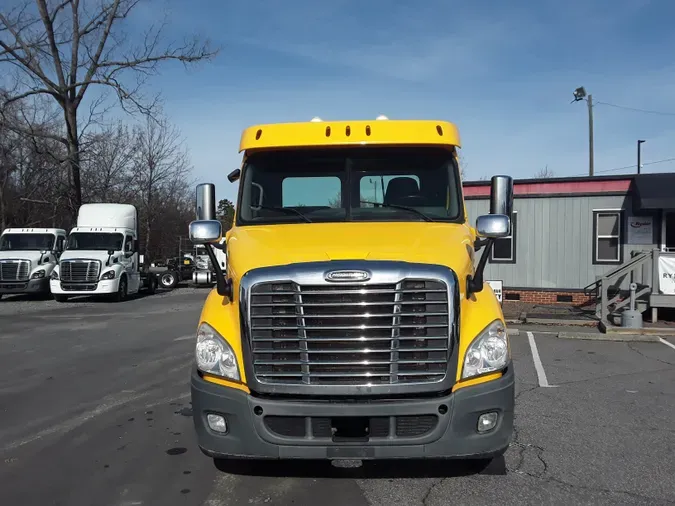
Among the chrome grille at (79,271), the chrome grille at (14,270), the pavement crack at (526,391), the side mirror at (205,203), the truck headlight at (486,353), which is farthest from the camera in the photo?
the chrome grille at (14,270)

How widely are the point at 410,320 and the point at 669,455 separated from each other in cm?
285

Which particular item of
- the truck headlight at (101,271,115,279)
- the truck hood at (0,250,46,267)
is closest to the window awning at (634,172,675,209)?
the truck headlight at (101,271,115,279)

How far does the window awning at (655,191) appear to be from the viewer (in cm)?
1477

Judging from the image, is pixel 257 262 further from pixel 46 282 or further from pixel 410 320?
pixel 46 282

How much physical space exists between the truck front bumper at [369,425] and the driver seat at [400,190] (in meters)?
1.85

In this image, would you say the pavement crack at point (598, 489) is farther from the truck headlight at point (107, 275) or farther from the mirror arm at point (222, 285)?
the truck headlight at point (107, 275)

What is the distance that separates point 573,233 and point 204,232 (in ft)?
46.7

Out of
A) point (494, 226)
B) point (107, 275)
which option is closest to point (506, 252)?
point (107, 275)

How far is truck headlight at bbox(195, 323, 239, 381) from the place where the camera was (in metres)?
3.72

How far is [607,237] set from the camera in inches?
645

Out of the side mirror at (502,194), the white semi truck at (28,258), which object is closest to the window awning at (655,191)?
the side mirror at (502,194)

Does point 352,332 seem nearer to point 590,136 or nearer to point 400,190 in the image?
point 400,190

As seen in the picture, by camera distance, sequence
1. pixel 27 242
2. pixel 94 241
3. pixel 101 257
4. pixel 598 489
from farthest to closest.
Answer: pixel 27 242 → pixel 94 241 → pixel 101 257 → pixel 598 489

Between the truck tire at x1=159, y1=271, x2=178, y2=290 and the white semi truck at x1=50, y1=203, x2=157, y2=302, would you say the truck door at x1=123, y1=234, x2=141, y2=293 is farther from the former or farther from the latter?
the truck tire at x1=159, y1=271, x2=178, y2=290
